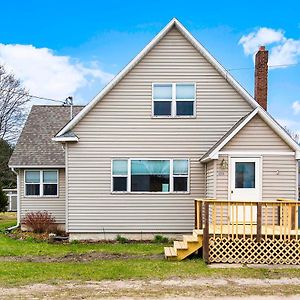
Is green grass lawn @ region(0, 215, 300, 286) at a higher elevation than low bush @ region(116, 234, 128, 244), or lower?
higher

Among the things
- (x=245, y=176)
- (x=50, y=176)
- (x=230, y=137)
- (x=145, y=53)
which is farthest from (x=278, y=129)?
(x=50, y=176)

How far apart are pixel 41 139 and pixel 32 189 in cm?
269

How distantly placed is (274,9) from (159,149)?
8.20 meters

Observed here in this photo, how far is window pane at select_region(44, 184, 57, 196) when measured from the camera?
2116 cm

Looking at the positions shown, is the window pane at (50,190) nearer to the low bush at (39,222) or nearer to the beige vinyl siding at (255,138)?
the low bush at (39,222)

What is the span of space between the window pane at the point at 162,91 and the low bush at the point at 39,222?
7497mm

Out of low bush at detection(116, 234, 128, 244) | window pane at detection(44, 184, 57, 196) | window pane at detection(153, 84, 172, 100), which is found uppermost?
window pane at detection(153, 84, 172, 100)

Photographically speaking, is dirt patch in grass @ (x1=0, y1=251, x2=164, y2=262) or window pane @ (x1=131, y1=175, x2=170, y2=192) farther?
window pane @ (x1=131, y1=175, x2=170, y2=192)

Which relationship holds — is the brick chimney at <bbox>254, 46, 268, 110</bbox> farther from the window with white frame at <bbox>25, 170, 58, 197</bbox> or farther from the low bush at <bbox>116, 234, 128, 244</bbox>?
the window with white frame at <bbox>25, 170, 58, 197</bbox>

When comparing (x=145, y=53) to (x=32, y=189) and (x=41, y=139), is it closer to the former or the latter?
(x=41, y=139)

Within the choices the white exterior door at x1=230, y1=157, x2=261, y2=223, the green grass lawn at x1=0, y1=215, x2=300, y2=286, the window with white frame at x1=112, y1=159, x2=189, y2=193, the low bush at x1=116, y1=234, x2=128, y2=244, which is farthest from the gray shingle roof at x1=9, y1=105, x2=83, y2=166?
the white exterior door at x1=230, y1=157, x2=261, y2=223

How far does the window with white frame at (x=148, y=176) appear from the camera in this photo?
56.8ft

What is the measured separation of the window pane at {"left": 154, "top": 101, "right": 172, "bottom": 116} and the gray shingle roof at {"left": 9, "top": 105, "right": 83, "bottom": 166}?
582 centimetres

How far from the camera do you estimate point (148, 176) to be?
17312 millimetres
